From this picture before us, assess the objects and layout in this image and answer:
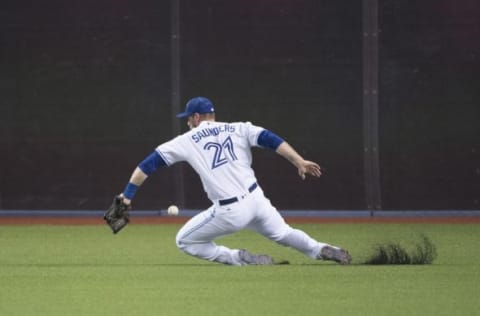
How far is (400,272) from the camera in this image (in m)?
10.7

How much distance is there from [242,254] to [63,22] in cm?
783

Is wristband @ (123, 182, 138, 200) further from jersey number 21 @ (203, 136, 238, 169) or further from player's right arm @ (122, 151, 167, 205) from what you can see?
jersey number 21 @ (203, 136, 238, 169)

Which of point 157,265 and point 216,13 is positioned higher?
point 216,13

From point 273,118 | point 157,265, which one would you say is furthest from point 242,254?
point 273,118

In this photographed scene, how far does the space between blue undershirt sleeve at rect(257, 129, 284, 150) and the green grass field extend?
1.06 metres

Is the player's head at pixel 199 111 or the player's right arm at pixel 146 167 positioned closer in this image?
the player's right arm at pixel 146 167

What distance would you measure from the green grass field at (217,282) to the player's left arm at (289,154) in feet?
2.79

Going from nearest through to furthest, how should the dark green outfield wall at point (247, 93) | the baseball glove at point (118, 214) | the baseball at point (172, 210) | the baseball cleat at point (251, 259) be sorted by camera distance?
the baseball cleat at point (251, 259)
the baseball glove at point (118, 214)
the baseball at point (172, 210)
the dark green outfield wall at point (247, 93)

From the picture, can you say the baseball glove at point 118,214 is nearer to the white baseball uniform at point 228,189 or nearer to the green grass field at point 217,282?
the green grass field at point 217,282

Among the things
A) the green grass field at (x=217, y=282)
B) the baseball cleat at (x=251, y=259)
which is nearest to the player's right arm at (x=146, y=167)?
the green grass field at (x=217, y=282)

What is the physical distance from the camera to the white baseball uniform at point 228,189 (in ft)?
37.1

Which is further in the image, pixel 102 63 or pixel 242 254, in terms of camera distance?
pixel 102 63

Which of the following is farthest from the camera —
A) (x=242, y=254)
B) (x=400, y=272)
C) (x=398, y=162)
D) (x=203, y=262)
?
(x=398, y=162)

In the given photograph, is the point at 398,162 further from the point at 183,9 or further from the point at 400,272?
the point at 400,272
